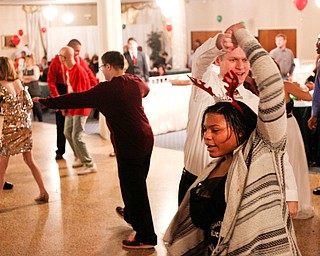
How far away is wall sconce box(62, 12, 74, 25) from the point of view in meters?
20.0

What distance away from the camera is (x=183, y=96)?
32.0 ft

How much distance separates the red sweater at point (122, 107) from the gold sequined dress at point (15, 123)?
1.23 metres

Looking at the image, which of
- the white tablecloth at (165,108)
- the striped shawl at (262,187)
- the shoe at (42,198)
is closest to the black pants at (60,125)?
the white tablecloth at (165,108)

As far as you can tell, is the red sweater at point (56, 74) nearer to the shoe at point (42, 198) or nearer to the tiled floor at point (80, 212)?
the tiled floor at point (80, 212)

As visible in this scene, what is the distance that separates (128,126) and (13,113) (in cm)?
156

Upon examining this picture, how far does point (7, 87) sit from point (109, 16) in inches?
149

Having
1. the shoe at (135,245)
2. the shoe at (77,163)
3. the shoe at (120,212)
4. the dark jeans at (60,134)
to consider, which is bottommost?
the shoe at (135,245)

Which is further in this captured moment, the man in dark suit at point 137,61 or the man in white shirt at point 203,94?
the man in dark suit at point 137,61

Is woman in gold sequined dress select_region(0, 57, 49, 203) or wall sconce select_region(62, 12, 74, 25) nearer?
woman in gold sequined dress select_region(0, 57, 49, 203)

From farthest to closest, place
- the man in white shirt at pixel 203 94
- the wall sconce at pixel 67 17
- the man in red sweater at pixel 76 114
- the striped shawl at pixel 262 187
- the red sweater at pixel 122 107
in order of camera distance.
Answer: the wall sconce at pixel 67 17, the man in red sweater at pixel 76 114, the red sweater at pixel 122 107, the man in white shirt at pixel 203 94, the striped shawl at pixel 262 187

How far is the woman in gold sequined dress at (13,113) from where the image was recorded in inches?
207

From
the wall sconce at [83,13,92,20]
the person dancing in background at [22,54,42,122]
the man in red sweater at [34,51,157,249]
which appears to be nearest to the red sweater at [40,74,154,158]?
the man in red sweater at [34,51,157,249]

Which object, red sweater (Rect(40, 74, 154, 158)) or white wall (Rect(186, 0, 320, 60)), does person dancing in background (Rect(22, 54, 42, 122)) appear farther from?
red sweater (Rect(40, 74, 154, 158))

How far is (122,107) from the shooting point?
4.14 m
